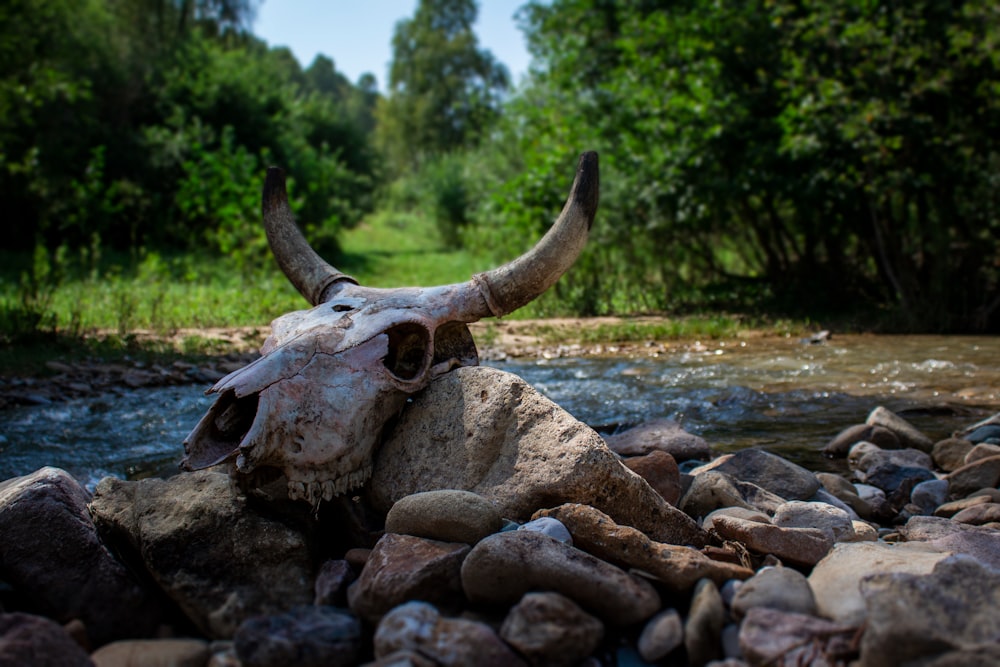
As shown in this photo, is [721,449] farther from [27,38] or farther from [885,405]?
[27,38]

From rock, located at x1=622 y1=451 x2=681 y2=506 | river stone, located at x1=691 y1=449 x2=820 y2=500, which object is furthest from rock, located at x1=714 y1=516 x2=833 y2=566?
river stone, located at x1=691 y1=449 x2=820 y2=500

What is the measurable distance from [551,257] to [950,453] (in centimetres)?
250

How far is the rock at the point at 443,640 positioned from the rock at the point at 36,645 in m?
0.64

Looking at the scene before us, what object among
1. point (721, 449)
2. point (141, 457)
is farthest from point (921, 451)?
point (141, 457)

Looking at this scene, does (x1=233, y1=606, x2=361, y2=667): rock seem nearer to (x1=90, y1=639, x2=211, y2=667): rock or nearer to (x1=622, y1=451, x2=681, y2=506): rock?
(x1=90, y1=639, x2=211, y2=667): rock

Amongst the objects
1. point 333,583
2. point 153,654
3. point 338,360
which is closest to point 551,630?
point 333,583

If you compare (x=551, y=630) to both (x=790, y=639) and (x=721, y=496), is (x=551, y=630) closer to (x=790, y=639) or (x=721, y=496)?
(x=790, y=639)

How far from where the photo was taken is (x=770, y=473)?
3.48 meters

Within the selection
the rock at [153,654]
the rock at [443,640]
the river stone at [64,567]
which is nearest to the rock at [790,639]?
the rock at [443,640]

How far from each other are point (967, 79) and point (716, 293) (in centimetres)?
458

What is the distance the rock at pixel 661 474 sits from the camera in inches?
121

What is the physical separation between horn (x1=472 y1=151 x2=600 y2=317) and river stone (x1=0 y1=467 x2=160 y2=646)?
151 cm

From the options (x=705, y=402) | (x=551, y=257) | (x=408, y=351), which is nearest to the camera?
(x=408, y=351)

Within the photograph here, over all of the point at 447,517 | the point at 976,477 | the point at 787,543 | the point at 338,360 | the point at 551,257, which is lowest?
the point at 976,477
